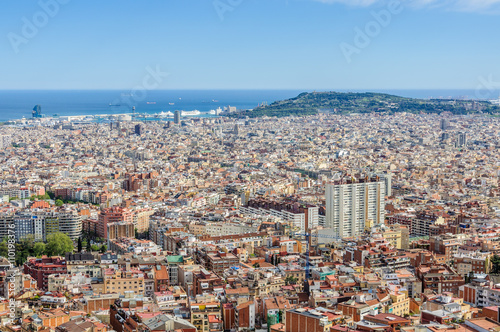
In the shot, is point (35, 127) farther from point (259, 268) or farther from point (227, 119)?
point (259, 268)

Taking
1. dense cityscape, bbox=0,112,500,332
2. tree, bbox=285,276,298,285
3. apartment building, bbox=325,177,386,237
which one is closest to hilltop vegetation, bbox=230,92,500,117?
dense cityscape, bbox=0,112,500,332

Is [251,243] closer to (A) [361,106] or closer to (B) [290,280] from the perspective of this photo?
(B) [290,280]

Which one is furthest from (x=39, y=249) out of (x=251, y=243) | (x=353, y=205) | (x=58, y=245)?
(x=353, y=205)

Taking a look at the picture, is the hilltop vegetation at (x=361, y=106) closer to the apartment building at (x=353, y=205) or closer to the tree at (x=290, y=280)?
the apartment building at (x=353, y=205)

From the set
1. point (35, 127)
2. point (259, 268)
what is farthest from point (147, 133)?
point (259, 268)

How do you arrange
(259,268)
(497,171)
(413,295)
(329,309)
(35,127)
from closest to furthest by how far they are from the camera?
(329,309) → (413,295) → (259,268) → (497,171) → (35,127)

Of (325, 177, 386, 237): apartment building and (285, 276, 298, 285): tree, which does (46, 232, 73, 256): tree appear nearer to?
(285, 276, 298, 285): tree
